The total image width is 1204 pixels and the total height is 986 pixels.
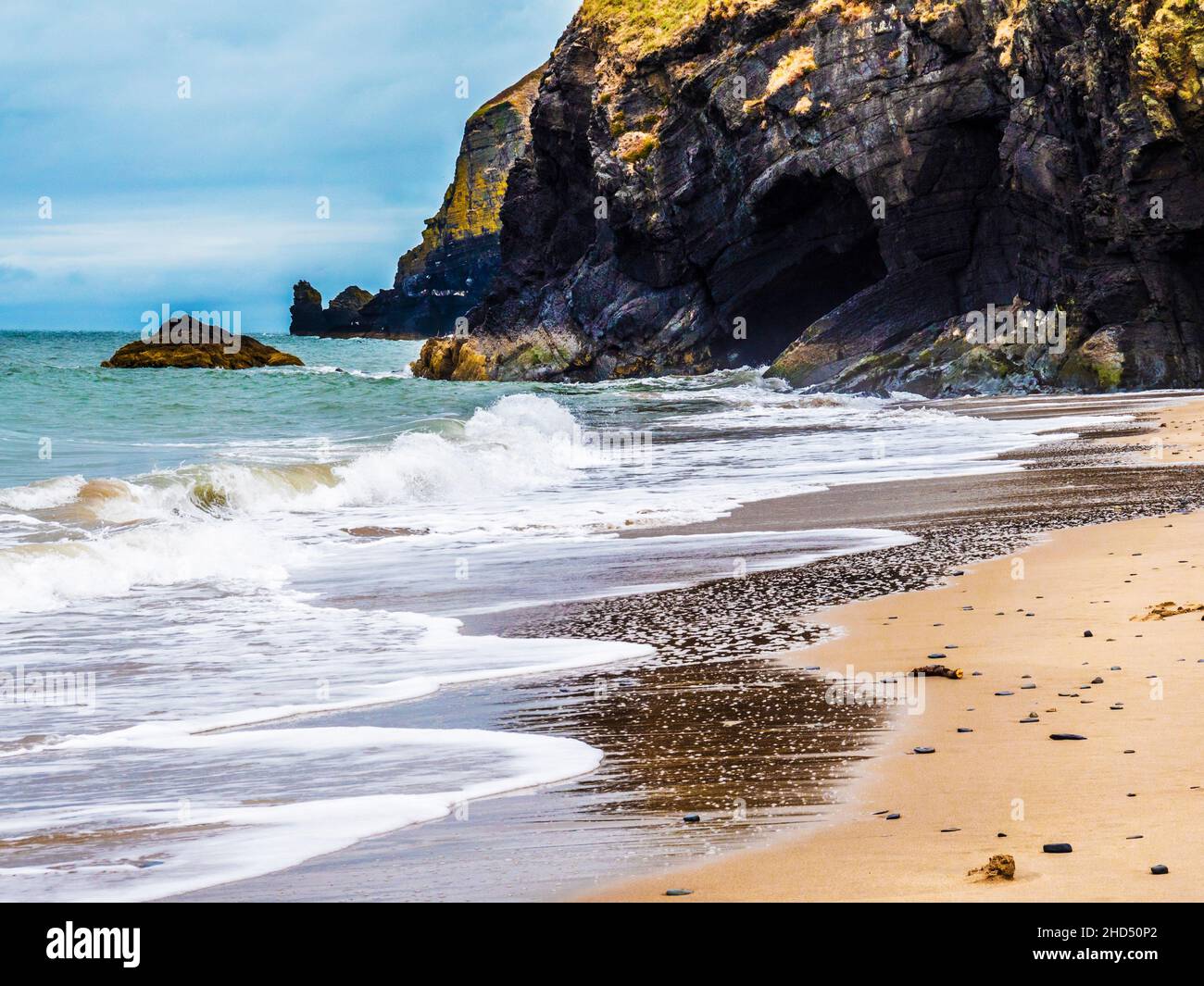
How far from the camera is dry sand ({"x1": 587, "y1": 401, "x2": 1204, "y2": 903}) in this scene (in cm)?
332

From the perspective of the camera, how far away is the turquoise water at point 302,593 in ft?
15.0

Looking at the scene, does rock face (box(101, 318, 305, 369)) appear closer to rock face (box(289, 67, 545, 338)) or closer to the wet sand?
rock face (box(289, 67, 545, 338))

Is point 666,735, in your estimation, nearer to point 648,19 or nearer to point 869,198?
point 869,198

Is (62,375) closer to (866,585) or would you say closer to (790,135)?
(790,135)

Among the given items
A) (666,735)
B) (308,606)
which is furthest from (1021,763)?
(308,606)

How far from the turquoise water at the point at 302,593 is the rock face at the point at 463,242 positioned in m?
81.5

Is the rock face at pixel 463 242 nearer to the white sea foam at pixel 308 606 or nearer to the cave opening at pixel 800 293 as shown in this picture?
the cave opening at pixel 800 293

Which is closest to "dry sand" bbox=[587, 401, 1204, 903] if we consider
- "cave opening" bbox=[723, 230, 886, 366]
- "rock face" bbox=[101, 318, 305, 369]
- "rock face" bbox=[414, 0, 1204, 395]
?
"rock face" bbox=[414, 0, 1204, 395]

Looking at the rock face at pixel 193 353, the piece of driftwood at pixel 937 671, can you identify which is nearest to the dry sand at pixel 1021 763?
the piece of driftwood at pixel 937 671

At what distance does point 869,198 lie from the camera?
41438 mm

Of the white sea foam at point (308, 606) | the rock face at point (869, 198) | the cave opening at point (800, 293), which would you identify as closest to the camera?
the white sea foam at point (308, 606)

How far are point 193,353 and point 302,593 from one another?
64925mm

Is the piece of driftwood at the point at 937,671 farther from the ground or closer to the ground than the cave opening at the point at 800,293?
closer to the ground

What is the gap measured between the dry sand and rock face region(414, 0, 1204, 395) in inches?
1037
